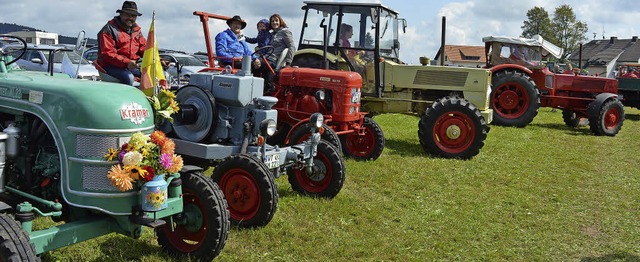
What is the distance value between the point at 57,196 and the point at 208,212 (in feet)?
2.86

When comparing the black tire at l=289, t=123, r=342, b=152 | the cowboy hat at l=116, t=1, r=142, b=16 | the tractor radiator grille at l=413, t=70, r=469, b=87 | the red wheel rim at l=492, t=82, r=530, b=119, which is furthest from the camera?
the red wheel rim at l=492, t=82, r=530, b=119

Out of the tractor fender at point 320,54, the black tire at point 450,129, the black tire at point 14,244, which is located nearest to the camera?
the black tire at point 14,244

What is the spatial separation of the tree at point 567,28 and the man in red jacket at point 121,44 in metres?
56.4

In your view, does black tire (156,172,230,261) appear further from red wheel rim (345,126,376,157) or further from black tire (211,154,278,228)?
red wheel rim (345,126,376,157)

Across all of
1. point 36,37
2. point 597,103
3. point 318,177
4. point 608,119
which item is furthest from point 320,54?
point 36,37

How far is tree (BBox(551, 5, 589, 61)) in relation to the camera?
55.6 m

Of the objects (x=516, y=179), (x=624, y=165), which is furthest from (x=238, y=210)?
(x=624, y=165)

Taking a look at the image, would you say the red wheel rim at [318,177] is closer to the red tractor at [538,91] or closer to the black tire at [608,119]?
the red tractor at [538,91]

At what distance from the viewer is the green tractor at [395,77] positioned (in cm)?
827

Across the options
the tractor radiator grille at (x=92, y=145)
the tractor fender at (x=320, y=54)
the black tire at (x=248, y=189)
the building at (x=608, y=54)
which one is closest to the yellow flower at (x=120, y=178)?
the tractor radiator grille at (x=92, y=145)

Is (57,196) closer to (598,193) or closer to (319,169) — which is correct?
(319,169)

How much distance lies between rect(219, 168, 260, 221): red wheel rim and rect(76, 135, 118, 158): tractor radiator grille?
151 centimetres

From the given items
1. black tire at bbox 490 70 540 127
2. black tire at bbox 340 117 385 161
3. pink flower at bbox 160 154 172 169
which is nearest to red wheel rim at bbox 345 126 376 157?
black tire at bbox 340 117 385 161

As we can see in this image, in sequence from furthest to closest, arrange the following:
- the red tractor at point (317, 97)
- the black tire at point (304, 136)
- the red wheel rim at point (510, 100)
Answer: the red wheel rim at point (510, 100), the red tractor at point (317, 97), the black tire at point (304, 136)
